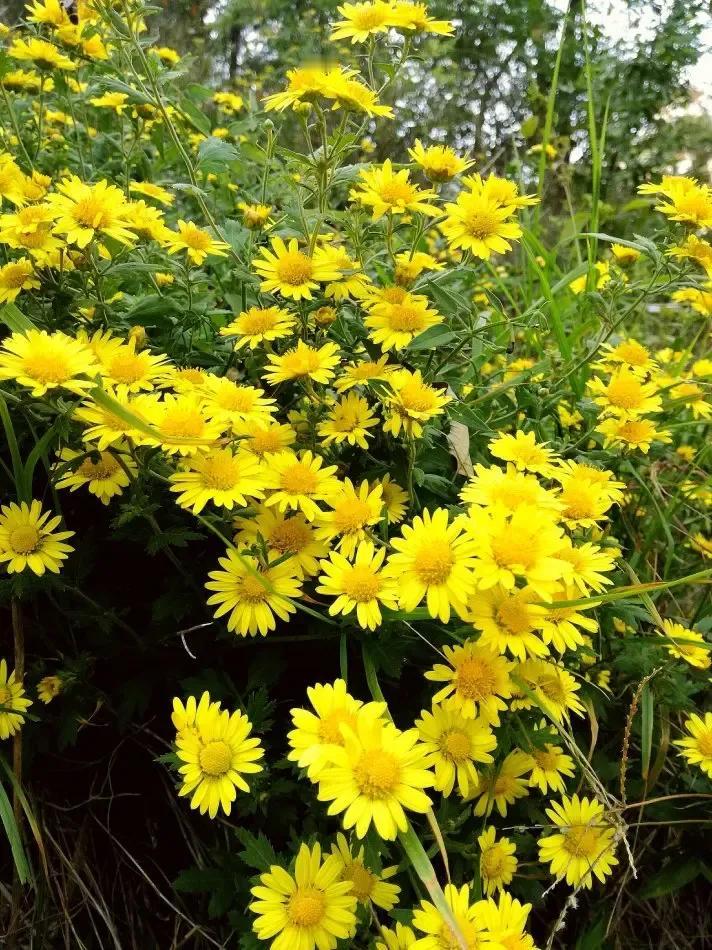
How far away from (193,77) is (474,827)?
4463 millimetres

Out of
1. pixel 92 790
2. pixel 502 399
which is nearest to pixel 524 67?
pixel 502 399

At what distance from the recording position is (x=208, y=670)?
3.10ft

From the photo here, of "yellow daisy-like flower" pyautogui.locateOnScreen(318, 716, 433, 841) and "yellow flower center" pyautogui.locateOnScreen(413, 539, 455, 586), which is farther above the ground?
"yellow flower center" pyautogui.locateOnScreen(413, 539, 455, 586)

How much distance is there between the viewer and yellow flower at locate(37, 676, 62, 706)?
3.10 ft

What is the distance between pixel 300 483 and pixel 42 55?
1.13 m

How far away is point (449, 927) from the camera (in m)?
0.71

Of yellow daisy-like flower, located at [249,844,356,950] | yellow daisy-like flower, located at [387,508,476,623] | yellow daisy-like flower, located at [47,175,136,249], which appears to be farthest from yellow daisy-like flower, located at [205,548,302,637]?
yellow daisy-like flower, located at [47,175,136,249]

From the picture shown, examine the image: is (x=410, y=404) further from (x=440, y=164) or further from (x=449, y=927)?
(x=449, y=927)

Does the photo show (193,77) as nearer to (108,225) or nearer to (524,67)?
(524,67)

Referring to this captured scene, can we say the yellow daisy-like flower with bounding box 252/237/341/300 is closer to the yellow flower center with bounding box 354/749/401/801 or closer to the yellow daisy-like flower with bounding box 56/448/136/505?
the yellow daisy-like flower with bounding box 56/448/136/505

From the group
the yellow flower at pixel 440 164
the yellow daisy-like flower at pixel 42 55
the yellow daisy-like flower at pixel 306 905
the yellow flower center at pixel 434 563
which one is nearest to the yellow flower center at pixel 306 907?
the yellow daisy-like flower at pixel 306 905

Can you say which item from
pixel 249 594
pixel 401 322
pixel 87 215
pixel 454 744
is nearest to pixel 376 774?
pixel 454 744

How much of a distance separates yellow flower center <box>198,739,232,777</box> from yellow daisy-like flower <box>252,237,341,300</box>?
1.97 feet

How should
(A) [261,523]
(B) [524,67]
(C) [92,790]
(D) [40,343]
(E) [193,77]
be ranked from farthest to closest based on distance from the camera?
(B) [524,67] < (E) [193,77] < (C) [92,790] < (A) [261,523] < (D) [40,343]
